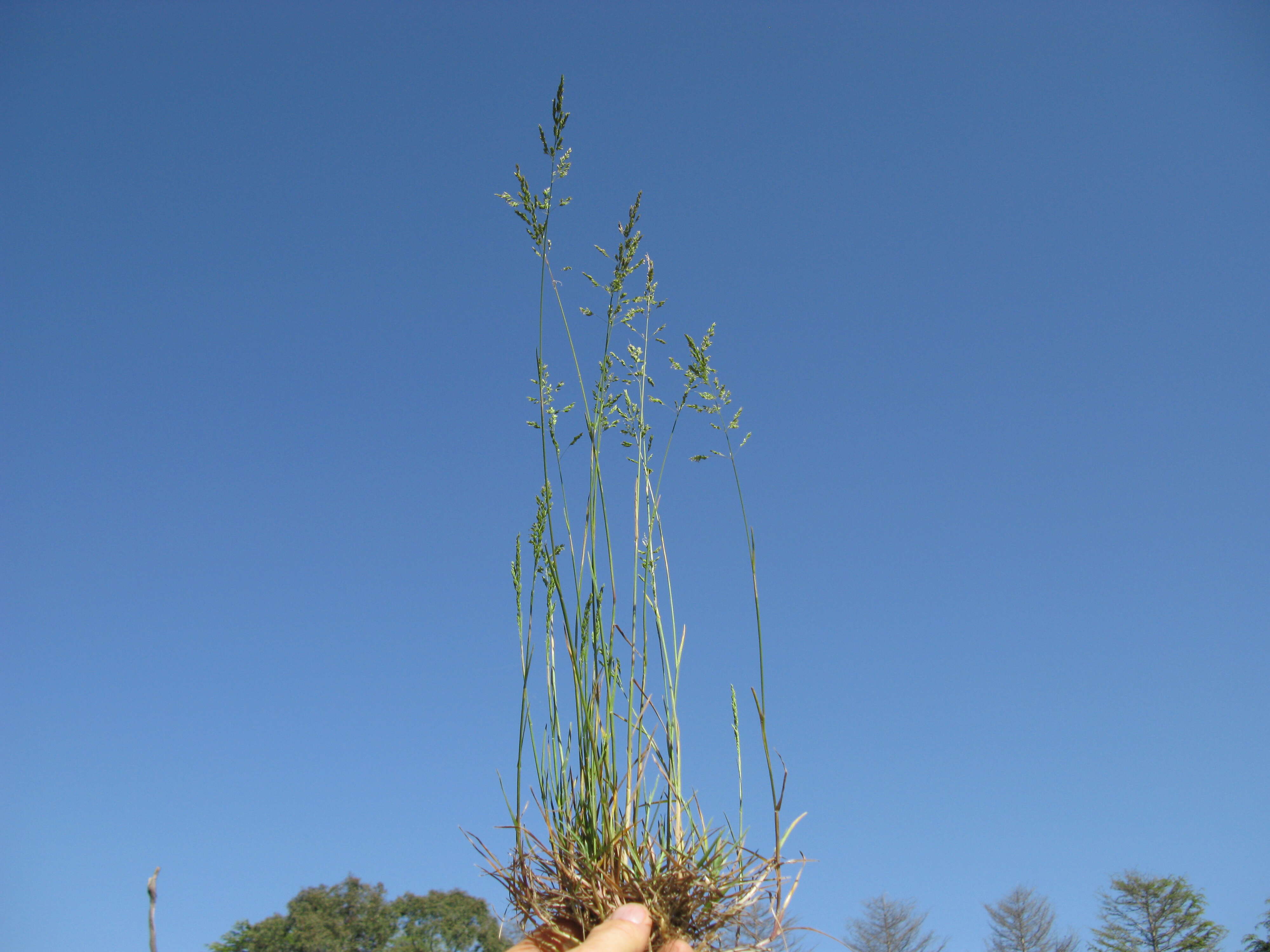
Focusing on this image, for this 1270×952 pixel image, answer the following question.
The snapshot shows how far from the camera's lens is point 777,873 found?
3.66ft

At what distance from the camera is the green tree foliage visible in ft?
67.4

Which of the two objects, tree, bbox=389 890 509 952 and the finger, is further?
tree, bbox=389 890 509 952

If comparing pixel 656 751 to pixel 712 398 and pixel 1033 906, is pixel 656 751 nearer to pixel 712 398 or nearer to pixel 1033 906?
pixel 712 398

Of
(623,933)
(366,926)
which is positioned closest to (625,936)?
(623,933)

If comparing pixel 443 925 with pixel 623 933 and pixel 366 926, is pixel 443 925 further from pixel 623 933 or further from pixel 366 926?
pixel 623 933

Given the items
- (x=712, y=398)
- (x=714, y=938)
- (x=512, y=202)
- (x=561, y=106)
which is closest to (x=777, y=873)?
(x=714, y=938)

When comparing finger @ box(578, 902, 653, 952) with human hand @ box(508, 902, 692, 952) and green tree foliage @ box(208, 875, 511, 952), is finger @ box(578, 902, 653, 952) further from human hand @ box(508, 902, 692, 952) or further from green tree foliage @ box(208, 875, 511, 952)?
green tree foliage @ box(208, 875, 511, 952)

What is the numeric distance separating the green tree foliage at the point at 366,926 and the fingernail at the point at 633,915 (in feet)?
79.0

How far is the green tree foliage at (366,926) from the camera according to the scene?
67.4ft

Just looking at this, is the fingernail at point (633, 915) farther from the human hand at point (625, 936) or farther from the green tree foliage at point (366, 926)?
the green tree foliage at point (366, 926)

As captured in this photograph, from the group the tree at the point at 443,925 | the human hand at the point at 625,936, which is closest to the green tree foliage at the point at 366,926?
the tree at the point at 443,925

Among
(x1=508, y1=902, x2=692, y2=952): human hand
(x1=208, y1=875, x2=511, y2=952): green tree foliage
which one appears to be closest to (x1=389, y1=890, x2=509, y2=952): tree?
(x1=208, y1=875, x2=511, y2=952): green tree foliage

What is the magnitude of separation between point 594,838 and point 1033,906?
2640cm

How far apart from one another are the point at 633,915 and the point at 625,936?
53mm
